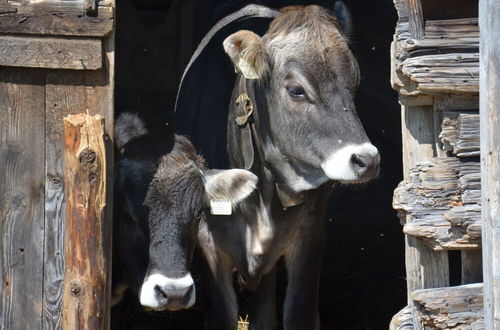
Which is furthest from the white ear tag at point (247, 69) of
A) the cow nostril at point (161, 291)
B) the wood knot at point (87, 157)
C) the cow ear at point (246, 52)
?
the wood knot at point (87, 157)

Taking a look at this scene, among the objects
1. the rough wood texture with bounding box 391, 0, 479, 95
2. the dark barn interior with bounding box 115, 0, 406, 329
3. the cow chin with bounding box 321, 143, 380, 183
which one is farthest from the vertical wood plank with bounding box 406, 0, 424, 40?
the dark barn interior with bounding box 115, 0, 406, 329

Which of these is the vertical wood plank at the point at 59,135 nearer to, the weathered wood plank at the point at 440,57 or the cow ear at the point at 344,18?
the weathered wood plank at the point at 440,57

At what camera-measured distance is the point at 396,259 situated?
10820 mm

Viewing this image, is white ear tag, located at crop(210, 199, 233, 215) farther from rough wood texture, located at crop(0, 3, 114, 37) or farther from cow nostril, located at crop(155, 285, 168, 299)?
rough wood texture, located at crop(0, 3, 114, 37)

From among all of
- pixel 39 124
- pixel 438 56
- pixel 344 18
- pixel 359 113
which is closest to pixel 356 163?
pixel 438 56

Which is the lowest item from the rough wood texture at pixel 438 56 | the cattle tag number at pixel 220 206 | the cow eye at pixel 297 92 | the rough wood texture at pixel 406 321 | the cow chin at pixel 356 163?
the rough wood texture at pixel 406 321

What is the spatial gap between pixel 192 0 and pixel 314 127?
470 centimetres

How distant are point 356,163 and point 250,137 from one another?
41.5 inches

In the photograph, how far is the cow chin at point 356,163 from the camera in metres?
6.67

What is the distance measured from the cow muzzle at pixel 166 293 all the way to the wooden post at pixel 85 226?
66 cm

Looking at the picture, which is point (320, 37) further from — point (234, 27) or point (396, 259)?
point (396, 259)

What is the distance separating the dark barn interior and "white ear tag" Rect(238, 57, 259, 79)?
2.38m

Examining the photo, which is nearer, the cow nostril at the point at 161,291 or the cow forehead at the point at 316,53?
the cow nostril at the point at 161,291

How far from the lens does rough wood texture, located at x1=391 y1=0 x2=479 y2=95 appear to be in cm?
608
